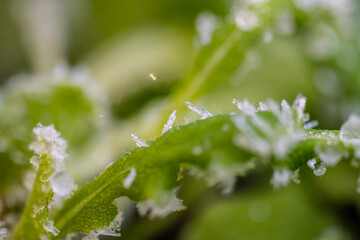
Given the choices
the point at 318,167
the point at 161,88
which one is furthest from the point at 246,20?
the point at 318,167

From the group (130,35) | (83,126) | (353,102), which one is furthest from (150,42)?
(353,102)

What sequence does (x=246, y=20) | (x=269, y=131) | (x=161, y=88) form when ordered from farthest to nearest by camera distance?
(x=161, y=88)
(x=246, y=20)
(x=269, y=131)

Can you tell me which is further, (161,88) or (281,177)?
(161,88)

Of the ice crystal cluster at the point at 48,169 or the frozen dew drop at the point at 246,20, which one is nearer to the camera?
the ice crystal cluster at the point at 48,169

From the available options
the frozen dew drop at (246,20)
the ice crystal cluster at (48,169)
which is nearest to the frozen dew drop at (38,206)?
the ice crystal cluster at (48,169)

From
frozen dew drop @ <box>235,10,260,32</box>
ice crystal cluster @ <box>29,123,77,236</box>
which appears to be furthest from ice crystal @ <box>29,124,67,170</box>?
frozen dew drop @ <box>235,10,260,32</box>

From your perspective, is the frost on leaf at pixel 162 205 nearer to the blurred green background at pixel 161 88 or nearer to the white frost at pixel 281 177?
the white frost at pixel 281 177

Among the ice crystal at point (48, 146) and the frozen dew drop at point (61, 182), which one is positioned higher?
the ice crystal at point (48, 146)

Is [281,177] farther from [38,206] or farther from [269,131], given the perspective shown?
[38,206]

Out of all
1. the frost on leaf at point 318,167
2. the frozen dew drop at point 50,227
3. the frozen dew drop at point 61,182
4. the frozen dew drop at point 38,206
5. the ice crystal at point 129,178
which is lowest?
the frost on leaf at point 318,167
